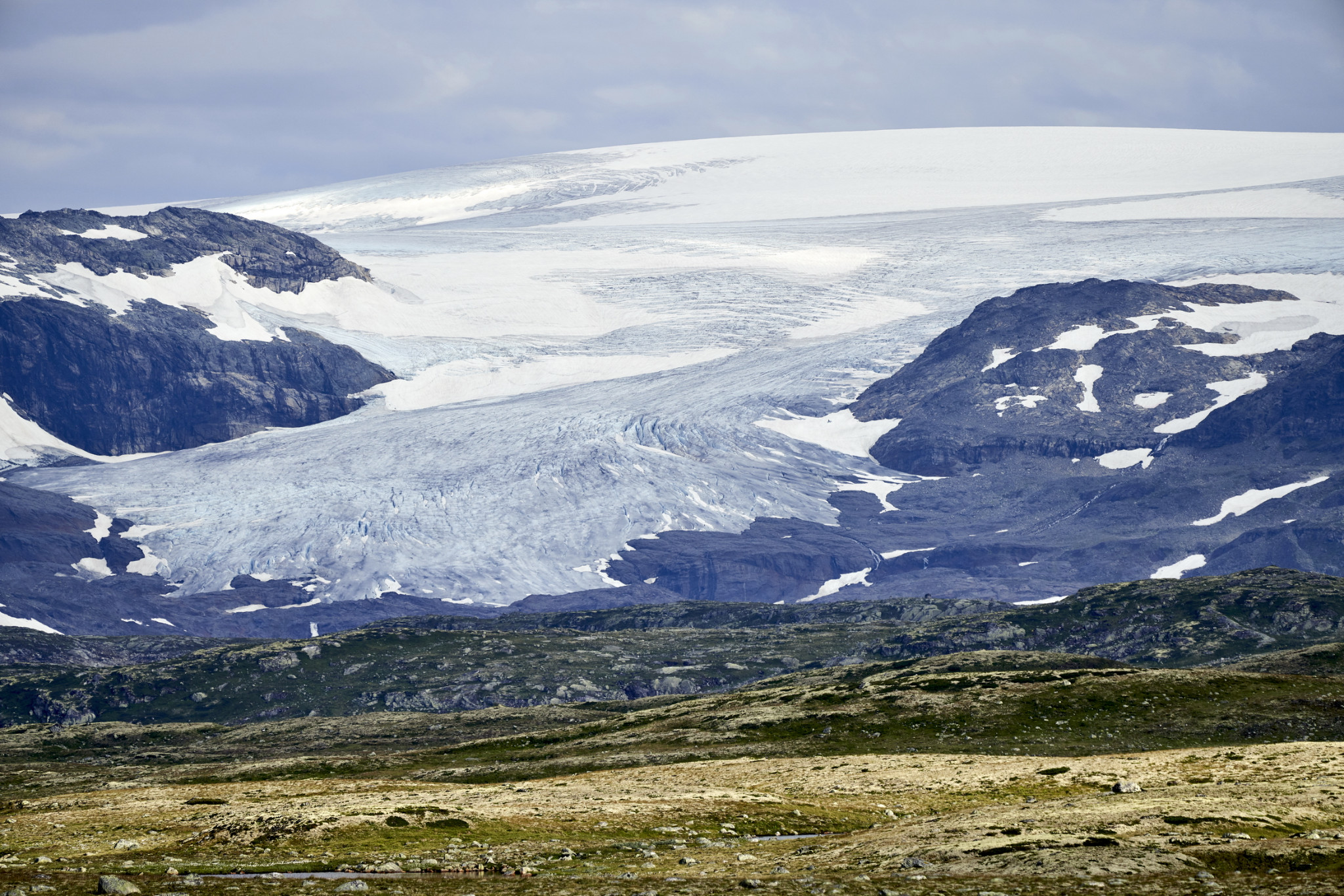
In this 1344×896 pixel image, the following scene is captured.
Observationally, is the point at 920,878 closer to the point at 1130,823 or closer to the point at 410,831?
the point at 1130,823

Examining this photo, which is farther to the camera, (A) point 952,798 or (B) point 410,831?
(A) point 952,798

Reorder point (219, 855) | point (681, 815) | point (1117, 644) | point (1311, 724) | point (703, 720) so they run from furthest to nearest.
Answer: point (1117, 644)
point (703, 720)
point (1311, 724)
point (681, 815)
point (219, 855)

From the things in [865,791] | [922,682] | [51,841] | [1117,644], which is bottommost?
[1117,644]

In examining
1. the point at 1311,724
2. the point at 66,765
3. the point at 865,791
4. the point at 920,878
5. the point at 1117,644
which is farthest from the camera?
the point at 1117,644

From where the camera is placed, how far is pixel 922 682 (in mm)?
103750

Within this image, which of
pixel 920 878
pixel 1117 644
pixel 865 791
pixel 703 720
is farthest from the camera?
pixel 1117 644

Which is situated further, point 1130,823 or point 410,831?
point 410,831

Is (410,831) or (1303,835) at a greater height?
(1303,835)

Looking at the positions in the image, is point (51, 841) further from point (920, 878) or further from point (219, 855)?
point (920, 878)

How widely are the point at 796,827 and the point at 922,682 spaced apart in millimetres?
56220

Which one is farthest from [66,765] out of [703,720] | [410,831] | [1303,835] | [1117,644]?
[1117,644]

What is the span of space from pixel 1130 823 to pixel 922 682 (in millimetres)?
65130

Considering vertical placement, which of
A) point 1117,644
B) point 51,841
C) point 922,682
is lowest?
point 1117,644

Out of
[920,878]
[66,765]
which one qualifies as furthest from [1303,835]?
[66,765]
